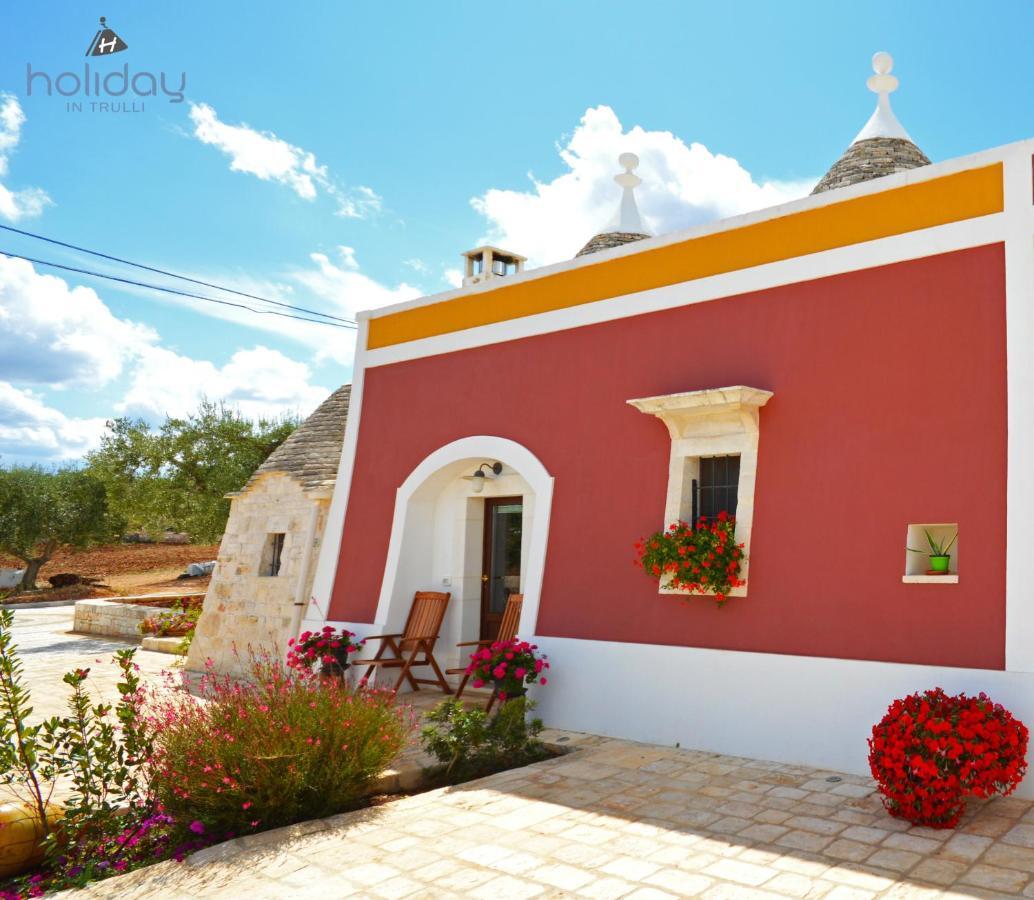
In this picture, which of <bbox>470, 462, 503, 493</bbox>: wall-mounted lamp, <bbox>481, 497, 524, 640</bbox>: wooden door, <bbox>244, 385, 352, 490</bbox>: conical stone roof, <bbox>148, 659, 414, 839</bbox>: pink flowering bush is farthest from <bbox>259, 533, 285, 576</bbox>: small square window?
<bbox>148, 659, 414, 839</bbox>: pink flowering bush

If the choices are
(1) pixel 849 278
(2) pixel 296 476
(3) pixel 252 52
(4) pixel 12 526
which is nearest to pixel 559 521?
(1) pixel 849 278

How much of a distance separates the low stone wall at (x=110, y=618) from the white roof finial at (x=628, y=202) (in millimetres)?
10107

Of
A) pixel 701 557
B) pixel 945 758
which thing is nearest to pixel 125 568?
pixel 701 557

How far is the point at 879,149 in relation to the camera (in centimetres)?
972

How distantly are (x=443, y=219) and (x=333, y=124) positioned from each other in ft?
5.00

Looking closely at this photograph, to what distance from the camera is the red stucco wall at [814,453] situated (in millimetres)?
5680

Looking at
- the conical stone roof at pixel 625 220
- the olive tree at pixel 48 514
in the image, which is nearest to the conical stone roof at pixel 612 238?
the conical stone roof at pixel 625 220

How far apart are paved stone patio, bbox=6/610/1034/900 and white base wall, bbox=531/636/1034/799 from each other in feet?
1.13

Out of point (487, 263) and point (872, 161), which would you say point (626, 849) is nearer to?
point (872, 161)

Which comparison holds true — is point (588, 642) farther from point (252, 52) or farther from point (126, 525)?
point (126, 525)

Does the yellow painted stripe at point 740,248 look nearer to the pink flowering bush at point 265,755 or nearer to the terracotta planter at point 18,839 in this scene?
the pink flowering bush at point 265,755

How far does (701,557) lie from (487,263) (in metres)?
8.15

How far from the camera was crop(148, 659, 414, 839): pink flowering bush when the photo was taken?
191 inches

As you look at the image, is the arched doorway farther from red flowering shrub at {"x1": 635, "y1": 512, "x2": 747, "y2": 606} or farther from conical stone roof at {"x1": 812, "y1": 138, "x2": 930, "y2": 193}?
conical stone roof at {"x1": 812, "y1": 138, "x2": 930, "y2": 193}
